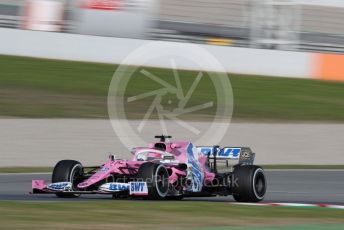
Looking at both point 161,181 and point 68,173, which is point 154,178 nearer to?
point 161,181

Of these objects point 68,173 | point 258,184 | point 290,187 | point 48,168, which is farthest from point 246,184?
point 48,168

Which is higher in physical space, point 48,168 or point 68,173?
point 48,168

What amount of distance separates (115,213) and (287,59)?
2159 cm

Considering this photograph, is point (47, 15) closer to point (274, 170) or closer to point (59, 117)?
point (59, 117)

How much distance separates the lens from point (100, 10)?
1284 inches

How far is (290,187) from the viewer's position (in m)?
16.9

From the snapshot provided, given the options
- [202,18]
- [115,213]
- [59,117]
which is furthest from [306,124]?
[115,213]

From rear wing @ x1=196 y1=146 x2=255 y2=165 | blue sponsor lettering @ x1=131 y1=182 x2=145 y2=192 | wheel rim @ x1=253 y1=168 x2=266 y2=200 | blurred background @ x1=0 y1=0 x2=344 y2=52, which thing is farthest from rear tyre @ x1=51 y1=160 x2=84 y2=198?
blurred background @ x1=0 y1=0 x2=344 y2=52

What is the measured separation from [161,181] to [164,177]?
0.08 metres

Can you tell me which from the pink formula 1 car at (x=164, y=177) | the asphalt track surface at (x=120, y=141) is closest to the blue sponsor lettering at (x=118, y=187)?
the pink formula 1 car at (x=164, y=177)

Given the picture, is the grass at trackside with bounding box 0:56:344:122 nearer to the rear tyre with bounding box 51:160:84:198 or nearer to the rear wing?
the rear wing

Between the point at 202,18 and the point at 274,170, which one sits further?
the point at 202,18

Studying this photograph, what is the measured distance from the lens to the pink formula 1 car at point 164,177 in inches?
489

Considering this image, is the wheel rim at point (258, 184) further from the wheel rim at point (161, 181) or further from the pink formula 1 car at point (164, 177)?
the wheel rim at point (161, 181)
